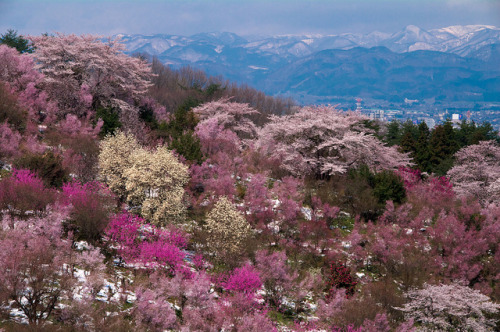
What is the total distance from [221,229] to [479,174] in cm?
2138

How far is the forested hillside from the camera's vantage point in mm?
9812

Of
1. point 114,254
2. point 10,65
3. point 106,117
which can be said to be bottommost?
point 114,254

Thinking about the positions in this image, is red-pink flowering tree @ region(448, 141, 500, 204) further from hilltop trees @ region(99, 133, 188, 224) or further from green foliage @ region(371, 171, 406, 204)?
hilltop trees @ region(99, 133, 188, 224)

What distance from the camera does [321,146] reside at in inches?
1008

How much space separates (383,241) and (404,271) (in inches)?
74.3

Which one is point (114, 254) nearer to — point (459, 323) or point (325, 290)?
point (325, 290)

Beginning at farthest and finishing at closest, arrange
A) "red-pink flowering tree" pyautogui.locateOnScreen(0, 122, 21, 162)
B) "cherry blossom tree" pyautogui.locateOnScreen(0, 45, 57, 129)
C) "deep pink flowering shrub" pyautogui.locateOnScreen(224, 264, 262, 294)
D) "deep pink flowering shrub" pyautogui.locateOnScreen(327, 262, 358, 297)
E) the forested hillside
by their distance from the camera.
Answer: "cherry blossom tree" pyautogui.locateOnScreen(0, 45, 57, 129) < "red-pink flowering tree" pyautogui.locateOnScreen(0, 122, 21, 162) < "deep pink flowering shrub" pyautogui.locateOnScreen(327, 262, 358, 297) < "deep pink flowering shrub" pyautogui.locateOnScreen(224, 264, 262, 294) < the forested hillside

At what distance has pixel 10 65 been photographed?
29844 millimetres

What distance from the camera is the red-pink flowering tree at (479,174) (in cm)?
2520

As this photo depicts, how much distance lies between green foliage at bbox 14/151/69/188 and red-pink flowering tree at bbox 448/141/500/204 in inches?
944

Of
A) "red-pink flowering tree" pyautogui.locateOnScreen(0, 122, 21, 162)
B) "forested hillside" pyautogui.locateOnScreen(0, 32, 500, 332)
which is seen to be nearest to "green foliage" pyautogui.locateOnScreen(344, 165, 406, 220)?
"forested hillside" pyautogui.locateOnScreen(0, 32, 500, 332)

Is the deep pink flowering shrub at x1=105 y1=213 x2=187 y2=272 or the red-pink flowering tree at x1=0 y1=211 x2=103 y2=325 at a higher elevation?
the red-pink flowering tree at x1=0 y1=211 x2=103 y2=325

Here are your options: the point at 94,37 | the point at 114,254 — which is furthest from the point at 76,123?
the point at 114,254

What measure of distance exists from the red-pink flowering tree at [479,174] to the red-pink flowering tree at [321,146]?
4204 mm
